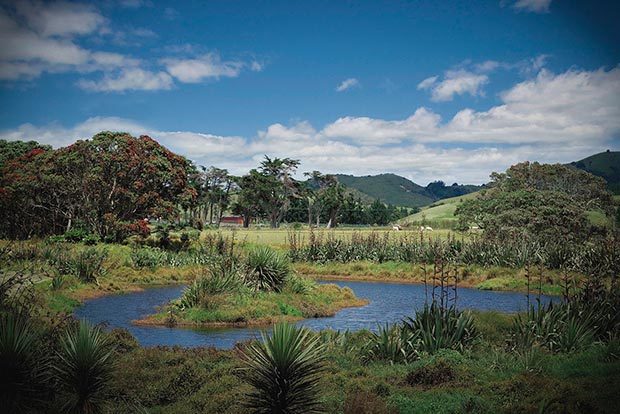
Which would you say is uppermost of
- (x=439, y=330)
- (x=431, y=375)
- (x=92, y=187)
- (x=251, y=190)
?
(x=251, y=190)

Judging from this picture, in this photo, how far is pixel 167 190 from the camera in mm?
45625

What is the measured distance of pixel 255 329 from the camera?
67.0 ft

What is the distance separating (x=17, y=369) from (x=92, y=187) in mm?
35489

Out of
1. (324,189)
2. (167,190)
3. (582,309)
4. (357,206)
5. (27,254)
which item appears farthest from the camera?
(357,206)

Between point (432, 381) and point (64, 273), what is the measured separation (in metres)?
22.8

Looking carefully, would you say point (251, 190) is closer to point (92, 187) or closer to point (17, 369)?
point (92, 187)

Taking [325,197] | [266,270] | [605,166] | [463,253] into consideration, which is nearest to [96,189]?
[266,270]

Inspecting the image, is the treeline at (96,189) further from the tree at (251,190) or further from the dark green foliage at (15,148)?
the tree at (251,190)

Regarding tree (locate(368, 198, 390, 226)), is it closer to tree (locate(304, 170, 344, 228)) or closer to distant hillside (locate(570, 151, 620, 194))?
tree (locate(304, 170, 344, 228))

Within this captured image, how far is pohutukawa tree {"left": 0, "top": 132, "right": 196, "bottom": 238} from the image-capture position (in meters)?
41.8

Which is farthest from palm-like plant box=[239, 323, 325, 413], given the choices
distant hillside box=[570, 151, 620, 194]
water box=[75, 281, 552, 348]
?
distant hillside box=[570, 151, 620, 194]

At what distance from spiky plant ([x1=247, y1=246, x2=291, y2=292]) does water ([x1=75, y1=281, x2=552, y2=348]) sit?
275 cm

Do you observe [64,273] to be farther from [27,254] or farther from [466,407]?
[466,407]

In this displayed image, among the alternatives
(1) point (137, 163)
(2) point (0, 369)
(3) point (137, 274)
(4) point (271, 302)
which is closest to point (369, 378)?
(2) point (0, 369)
